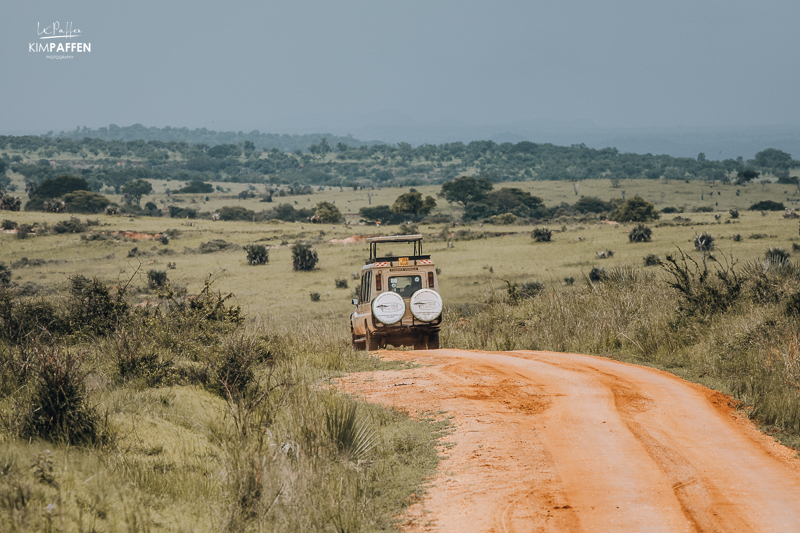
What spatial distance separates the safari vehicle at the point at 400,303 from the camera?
532 inches

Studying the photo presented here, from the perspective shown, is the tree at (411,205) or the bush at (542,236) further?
the tree at (411,205)

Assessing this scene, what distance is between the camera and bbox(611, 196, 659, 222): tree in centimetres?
6512

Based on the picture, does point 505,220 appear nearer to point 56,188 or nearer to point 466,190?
point 466,190

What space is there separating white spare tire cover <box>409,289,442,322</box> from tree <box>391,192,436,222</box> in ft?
216

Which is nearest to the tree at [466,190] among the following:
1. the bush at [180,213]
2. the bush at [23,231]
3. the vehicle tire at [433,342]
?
the bush at [180,213]

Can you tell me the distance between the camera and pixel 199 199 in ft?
388

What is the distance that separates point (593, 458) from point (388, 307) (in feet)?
24.1

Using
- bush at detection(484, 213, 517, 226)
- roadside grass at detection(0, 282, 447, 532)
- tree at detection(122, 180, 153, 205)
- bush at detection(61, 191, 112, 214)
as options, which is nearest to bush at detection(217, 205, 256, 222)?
bush at detection(61, 191, 112, 214)

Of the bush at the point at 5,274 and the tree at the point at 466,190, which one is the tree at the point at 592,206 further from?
the bush at the point at 5,274

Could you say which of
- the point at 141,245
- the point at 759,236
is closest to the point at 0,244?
the point at 141,245

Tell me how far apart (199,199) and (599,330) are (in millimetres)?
111299

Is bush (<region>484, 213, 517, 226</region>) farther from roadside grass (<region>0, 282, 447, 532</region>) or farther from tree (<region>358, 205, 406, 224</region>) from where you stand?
roadside grass (<region>0, 282, 447, 532</region>)

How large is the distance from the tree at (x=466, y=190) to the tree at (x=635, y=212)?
31.1 m

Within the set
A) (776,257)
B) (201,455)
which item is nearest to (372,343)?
(201,455)
